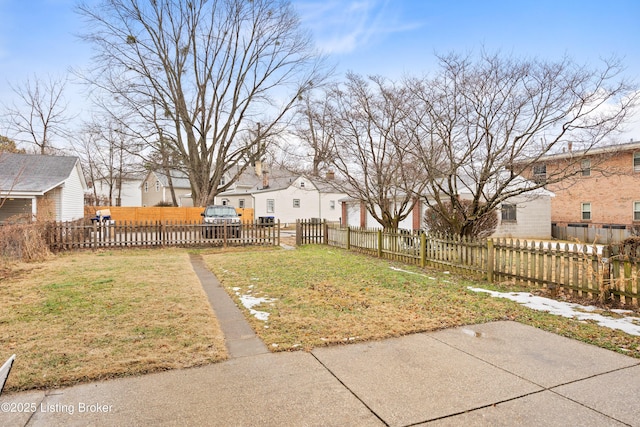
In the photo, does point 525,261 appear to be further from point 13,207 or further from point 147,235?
point 13,207

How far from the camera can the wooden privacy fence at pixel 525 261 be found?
606 centimetres

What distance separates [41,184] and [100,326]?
17.3 meters

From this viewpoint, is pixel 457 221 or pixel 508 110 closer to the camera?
pixel 508 110

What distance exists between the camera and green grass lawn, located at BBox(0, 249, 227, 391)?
362cm

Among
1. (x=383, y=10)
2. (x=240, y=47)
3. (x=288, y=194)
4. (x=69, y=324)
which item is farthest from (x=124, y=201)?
(x=69, y=324)

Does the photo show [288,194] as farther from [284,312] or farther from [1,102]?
[284,312]

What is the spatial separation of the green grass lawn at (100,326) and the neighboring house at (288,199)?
24372mm

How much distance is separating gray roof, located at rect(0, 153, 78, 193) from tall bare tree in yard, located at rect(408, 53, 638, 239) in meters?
18.2

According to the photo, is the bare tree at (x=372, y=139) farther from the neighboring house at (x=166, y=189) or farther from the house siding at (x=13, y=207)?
the neighboring house at (x=166, y=189)

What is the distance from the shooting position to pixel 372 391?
3.20 m

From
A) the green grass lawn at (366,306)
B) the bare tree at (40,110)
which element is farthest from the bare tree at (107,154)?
the green grass lawn at (366,306)

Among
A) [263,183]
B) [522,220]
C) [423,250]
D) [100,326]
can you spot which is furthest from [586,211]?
[100,326]

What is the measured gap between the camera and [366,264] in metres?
10.5

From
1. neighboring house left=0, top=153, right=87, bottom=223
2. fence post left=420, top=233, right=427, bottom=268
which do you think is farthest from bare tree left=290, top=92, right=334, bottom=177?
neighboring house left=0, top=153, right=87, bottom=223
